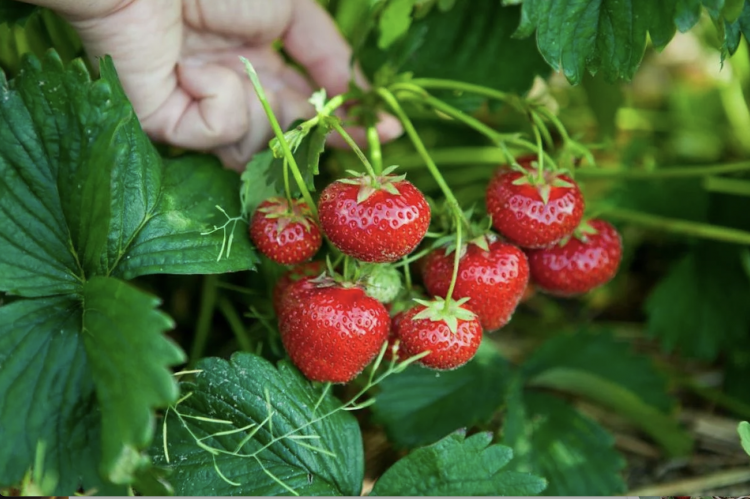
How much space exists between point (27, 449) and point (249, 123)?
446 mm

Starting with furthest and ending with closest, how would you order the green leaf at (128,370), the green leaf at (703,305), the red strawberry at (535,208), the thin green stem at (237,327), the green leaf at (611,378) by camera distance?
the green leaf at (703,305) → the green leaf at (611,378) → the thin green stem at (237,327) → the red strawberry at (535,208) → the green leaf at (128,370)

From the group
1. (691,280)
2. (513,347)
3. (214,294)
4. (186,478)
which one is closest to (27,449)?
(186,478)

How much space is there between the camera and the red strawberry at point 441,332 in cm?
75

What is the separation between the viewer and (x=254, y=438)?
0.79 m

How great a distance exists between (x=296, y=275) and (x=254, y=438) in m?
0.18

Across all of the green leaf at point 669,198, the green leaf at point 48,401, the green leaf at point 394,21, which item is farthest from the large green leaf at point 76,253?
the green leaf at point 669,198

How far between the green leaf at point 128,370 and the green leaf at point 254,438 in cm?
14

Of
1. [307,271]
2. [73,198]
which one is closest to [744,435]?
[307,271]

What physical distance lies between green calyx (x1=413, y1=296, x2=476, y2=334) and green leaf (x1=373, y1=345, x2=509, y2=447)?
289 millimetres

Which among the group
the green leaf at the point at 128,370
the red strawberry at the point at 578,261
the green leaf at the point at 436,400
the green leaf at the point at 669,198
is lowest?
the green leaf at the point at 436,400

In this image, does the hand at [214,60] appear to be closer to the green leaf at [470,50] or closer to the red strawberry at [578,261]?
the green leaf at [470,50]

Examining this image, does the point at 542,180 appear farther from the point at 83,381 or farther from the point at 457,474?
the point at 83,381

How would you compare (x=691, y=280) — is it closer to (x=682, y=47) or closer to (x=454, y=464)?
(x=454, y=464)

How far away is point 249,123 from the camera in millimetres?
950
